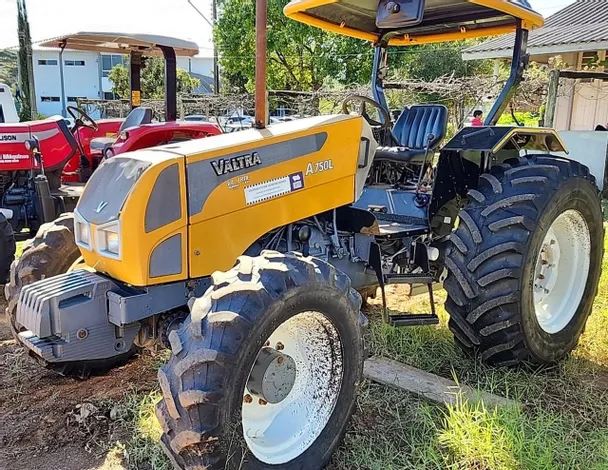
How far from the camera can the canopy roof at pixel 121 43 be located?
680cm

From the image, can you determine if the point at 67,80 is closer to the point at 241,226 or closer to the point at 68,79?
the point at 68,79

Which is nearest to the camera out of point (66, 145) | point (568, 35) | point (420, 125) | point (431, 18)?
point (431, 18)

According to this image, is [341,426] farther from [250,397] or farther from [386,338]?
[386,338]

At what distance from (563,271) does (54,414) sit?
3.04m

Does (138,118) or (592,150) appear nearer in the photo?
(138,118)

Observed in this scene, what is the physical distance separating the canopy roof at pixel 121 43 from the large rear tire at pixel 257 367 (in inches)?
199

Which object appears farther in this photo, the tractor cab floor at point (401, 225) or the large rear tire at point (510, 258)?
the tractor cab floor at point (401, 225)

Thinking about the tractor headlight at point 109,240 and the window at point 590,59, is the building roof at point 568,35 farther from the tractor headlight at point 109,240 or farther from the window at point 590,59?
the tractor headlight at point 109,240

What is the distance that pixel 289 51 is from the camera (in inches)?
809

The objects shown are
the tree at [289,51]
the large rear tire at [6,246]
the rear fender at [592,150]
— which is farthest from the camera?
the tree at [289,51]

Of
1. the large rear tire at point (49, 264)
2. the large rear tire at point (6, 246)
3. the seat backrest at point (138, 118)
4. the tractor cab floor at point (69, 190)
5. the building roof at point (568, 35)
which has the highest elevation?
the building roof at point (568, 35)

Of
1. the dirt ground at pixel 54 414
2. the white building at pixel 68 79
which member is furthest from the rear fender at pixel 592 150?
the white building at pixel 68 79

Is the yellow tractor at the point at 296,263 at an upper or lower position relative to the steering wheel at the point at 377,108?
lower

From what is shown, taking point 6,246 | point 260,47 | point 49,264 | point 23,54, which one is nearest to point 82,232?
point 49,264
